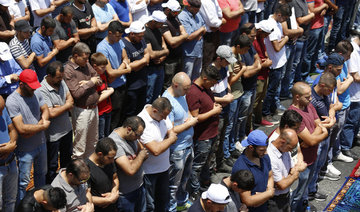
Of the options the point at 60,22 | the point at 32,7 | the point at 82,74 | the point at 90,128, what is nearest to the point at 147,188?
the point at 90,128

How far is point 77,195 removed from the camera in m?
5.50

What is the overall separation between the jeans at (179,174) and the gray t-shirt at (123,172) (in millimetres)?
782

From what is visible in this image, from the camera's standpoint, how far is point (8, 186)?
242 inches

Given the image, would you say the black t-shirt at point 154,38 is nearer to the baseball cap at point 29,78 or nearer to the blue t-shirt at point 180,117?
the blue t-shirt at point 180,117

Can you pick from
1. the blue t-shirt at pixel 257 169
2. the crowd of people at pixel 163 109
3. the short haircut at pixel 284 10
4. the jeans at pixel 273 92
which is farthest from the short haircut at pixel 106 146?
the short haircut at pixel 284 10

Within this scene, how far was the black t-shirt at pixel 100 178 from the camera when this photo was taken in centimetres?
575

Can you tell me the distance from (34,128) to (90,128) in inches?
43.1

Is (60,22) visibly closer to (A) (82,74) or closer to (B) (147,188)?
(A) (82,74)

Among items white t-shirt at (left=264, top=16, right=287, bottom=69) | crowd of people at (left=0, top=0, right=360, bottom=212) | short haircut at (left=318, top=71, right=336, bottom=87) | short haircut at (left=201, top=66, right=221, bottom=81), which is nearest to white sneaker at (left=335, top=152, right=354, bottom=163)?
crowd of people at (left=0, top=0, right=360, bottom=212)

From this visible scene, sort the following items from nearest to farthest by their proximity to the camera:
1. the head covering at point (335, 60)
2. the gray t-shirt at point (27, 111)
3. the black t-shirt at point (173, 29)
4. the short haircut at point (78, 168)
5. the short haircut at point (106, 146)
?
the short haircut at point (78, 168), the short haircut at point (106, 146), the gray t-shirt at point (27, 111), the head covering at point (335, 60), the black t-shirt at point (173, 29)

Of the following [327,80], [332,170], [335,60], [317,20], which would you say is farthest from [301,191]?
[317,20]

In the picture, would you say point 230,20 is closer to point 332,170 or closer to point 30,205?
point 332,170

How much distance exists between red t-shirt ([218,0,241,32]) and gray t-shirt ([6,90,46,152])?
437 centimetres

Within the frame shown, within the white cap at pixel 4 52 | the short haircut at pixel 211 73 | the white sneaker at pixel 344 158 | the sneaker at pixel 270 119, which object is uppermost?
the white cap at pixel 4 52
